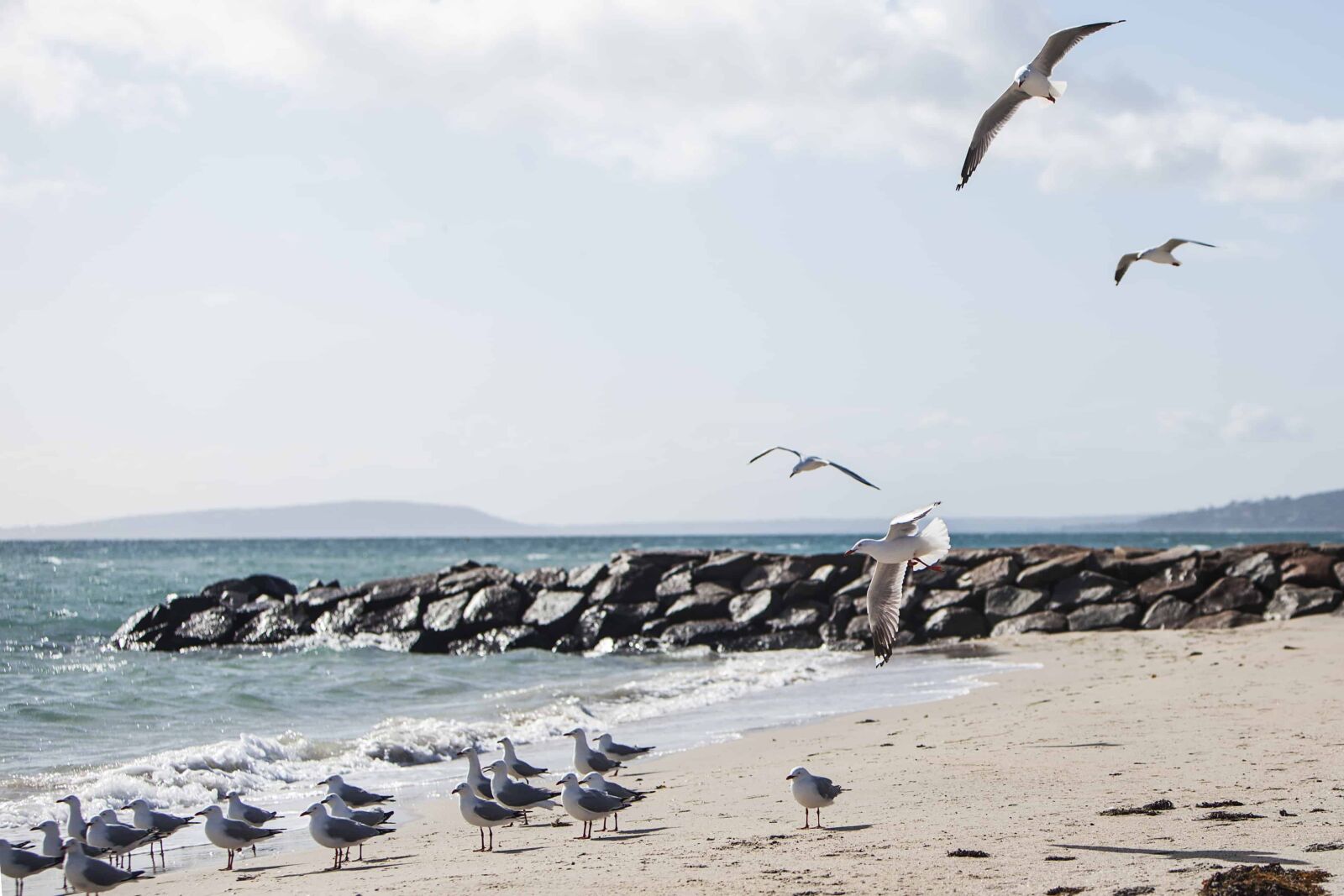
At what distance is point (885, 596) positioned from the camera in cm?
1181

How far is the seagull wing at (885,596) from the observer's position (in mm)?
11516

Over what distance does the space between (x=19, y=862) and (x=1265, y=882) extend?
6.87m

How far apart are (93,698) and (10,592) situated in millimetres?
24059

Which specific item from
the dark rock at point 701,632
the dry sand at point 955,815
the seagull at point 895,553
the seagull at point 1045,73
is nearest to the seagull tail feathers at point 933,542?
the seagull at point 895,553

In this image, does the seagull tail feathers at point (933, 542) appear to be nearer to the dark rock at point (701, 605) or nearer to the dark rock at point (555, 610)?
the dark rock at point (701, 605)

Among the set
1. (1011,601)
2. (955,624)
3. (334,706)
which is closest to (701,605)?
(955,624)

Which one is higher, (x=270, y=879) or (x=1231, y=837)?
(x=1231, y=837)

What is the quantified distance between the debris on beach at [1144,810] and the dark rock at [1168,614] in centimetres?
1488

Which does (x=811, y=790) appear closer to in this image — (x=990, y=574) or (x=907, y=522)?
(x=907, y=522)

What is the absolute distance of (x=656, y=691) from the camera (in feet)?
59.3

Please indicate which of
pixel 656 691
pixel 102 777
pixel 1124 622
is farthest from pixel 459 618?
pixel 102 777

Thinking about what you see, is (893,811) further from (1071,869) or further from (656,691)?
(656,691)

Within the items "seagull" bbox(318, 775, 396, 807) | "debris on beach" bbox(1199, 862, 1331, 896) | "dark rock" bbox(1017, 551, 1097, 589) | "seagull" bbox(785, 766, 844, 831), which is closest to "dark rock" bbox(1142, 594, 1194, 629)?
"dark rock" bbox(1017, 551, 1097, 589)

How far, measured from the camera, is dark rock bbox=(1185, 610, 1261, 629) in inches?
828
